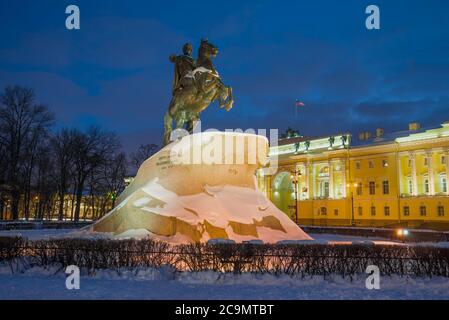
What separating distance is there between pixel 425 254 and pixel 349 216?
63490 mm

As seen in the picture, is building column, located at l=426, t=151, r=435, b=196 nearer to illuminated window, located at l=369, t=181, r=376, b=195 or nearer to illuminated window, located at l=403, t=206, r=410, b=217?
illuminated window, located at l=403, t=206, r=410, b=217

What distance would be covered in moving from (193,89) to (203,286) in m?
11.0

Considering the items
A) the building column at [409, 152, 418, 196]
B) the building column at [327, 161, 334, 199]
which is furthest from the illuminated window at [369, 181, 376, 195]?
the building column at [327, 161, 334, 199]

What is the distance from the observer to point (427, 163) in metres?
63.9

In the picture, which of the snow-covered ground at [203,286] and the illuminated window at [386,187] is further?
the illuminated window at [386,187]

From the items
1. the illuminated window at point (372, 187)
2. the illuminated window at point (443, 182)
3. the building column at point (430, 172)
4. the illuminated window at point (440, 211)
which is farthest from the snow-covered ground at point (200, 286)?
the illuminated window at point (372, 187)

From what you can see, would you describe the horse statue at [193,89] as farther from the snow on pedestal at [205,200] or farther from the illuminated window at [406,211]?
the illuminated window at [406,211]

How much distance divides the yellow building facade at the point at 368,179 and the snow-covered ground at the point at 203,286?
44161 mm

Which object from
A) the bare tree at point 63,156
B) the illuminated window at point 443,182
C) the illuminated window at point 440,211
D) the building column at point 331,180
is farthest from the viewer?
the building column at point 331,180

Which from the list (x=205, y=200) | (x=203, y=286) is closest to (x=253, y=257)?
(x=203, y=286)

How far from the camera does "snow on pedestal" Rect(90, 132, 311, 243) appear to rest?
1600 centimetres

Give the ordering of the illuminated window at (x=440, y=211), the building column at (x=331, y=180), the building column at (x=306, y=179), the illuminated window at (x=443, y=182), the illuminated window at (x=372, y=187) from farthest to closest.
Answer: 1. the building column at (x=306, y=179)
2. the building column at (x=331, y=180)
3. the illuminated window at (x=372, y=187)
4. the illuminated window at (x=443, y=182)
5. the illuminated window at (x=440, y=211)

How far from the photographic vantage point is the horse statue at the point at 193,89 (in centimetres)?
1936

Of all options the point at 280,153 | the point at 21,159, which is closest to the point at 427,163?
the point at 280,153
